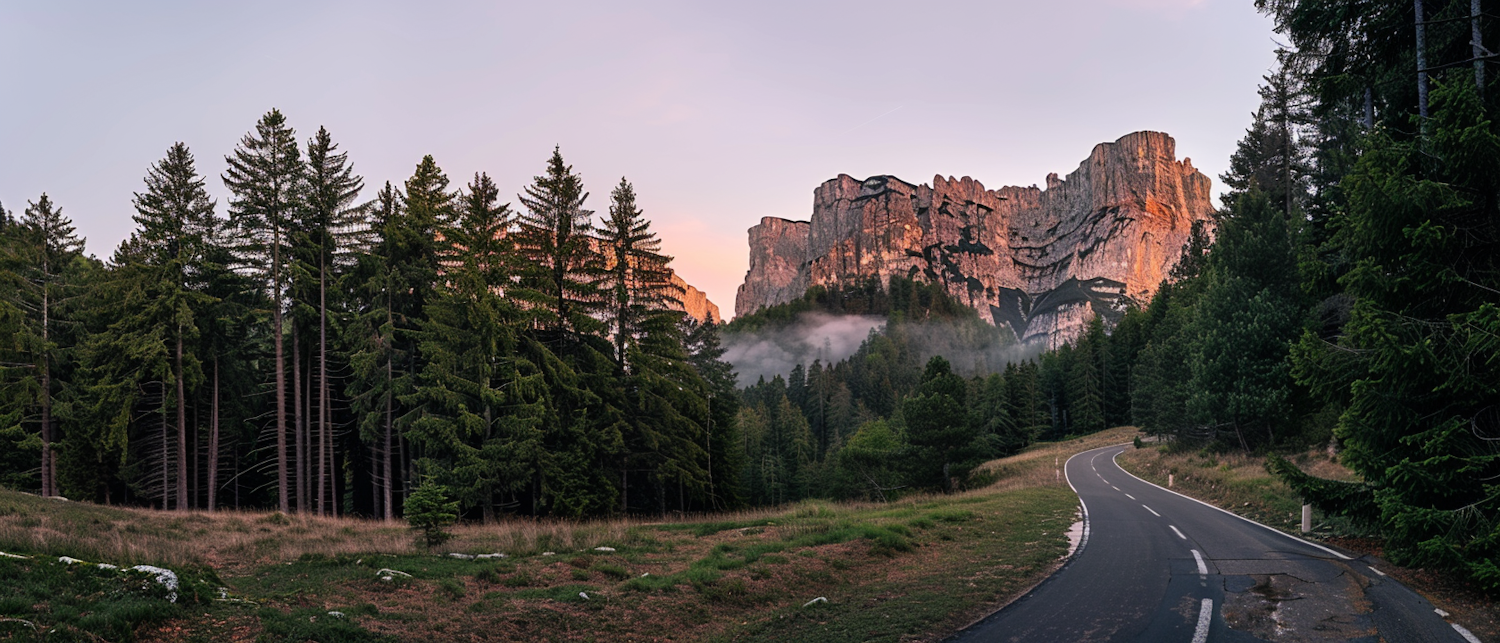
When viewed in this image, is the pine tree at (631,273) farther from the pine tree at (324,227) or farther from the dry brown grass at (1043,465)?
the dry brown grass at (1043,465)

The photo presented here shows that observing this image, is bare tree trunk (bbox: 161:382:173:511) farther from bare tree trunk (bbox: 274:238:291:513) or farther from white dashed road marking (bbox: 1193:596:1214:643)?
white dashed road marking (bbox: 1193:596:1214:643)

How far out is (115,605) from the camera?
6.44 m

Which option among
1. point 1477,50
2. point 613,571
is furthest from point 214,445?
point 1477,50

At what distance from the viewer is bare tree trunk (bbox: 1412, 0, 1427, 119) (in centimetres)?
1109

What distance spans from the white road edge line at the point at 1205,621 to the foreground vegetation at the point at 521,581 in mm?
2455

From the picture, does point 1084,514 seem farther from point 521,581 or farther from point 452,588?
point 452,588

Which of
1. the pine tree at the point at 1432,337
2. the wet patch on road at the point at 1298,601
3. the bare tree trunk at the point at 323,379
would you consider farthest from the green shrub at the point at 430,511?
the bare tree trunk at the point at 323,379

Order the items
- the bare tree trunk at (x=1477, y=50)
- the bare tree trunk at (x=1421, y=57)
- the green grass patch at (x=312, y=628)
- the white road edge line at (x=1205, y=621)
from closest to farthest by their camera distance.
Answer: the green grass patch at (x=312, y=628)
the white road edge line at (x=1205, y=621)
the bare tree trunk at (x=1477, y=50)
the bare tree trunk at (x=1421, y=57)

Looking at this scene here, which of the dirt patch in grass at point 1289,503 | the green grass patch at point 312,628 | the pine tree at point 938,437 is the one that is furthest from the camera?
the pine tree at point 938,437

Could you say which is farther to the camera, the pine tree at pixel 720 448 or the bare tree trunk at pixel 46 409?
the pine tree at pixel 720 448

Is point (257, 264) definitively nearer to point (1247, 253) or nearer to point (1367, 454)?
point (1367, 454)

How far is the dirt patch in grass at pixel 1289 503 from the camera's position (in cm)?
893

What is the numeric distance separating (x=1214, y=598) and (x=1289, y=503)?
12.9m

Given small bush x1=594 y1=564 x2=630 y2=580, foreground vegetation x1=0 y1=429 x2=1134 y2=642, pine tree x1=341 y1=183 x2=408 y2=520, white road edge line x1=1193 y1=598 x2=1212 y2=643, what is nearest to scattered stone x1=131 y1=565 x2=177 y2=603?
foreground vegetation x1=0 y1=429 x2=1134 y2=642
